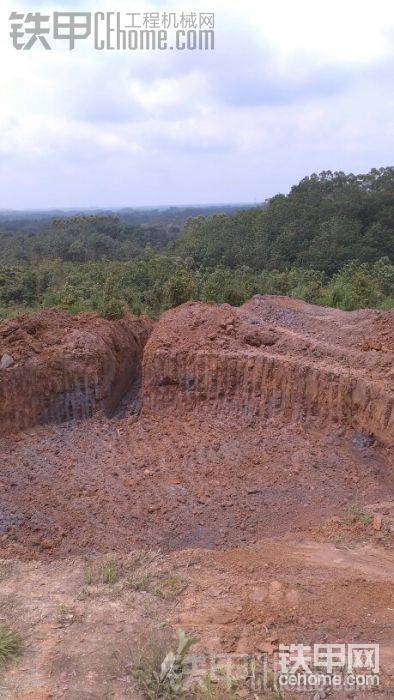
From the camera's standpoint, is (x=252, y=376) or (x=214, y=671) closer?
(x=214, y=671)

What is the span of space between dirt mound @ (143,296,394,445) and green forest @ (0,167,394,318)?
2614 mm

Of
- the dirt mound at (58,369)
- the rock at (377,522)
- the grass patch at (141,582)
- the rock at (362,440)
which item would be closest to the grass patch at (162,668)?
the grass patch at (141,582)

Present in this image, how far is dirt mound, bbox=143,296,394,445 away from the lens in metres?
8.46

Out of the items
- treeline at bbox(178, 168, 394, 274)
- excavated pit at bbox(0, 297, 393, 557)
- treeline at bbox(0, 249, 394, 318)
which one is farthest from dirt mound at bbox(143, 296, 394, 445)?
treeline at bbox(178, 168, 394, 274)

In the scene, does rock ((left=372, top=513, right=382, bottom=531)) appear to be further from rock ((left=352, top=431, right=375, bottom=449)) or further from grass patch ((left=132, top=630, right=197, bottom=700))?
grass patch ((left=132, top=630, right=197, bottom=700))

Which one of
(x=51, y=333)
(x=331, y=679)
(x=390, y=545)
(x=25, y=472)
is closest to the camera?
(x=331, y=679)

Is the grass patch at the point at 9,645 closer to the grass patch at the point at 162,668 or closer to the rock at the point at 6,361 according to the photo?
the grass patch at the point at 162,668

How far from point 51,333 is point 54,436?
6.72 ft

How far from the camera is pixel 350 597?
16.5ft

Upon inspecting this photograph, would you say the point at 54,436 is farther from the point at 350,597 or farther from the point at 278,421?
the point at 350,597

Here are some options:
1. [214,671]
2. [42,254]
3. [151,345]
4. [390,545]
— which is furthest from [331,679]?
[42,254]

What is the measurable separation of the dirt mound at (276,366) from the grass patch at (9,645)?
17.3 feet

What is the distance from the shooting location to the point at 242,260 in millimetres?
27391

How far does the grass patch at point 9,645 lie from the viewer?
4.32 meters
